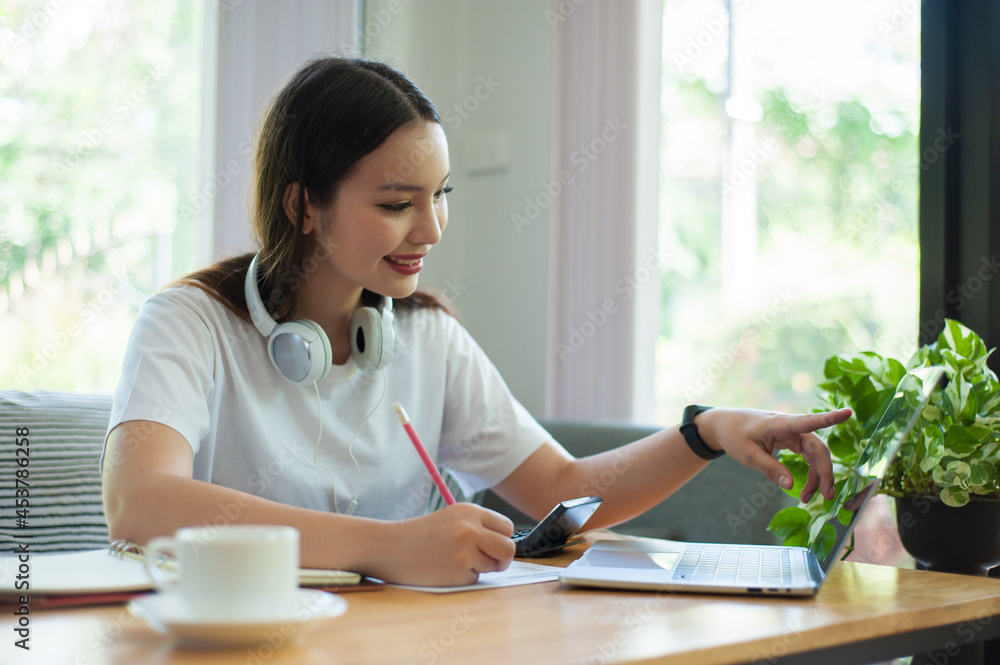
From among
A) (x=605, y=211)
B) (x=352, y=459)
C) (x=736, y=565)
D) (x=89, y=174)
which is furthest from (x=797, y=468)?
(x=89, y=174)

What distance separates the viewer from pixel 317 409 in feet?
4.17

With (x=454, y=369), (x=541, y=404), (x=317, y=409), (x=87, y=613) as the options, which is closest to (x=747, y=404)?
(x=541, y=404)

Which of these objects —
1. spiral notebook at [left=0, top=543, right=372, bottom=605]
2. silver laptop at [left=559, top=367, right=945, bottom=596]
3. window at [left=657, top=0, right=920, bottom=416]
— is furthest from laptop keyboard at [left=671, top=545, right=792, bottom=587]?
window at [left=657, top=0, right=920, bottom=416]

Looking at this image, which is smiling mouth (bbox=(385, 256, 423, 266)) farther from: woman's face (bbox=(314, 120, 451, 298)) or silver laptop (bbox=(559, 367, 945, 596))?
silver laptop (bbox=(559, 367, 945, 596))

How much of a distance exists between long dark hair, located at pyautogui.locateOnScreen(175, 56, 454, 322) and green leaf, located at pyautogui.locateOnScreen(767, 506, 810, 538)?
729 millimetres

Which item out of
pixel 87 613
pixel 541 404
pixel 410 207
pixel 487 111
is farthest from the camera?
pixel 487 111

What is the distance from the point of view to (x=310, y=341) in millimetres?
1136

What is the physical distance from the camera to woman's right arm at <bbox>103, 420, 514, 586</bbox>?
2.64 ft

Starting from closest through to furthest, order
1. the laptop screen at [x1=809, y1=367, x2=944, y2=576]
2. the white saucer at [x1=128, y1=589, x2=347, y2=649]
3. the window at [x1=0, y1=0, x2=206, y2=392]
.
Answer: the white saucer at [x1=128, y1=589, x2=347, y2=649] < the laptop screen at [x1=809, y1=367, x2=944, y2=576] < the window at [x1=0, y1=0, x2=206, y2=392]

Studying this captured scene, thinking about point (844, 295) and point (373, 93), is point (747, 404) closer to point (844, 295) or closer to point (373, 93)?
point (844, 295)

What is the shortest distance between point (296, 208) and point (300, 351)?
0.28 metres

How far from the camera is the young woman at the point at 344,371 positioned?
1.07 m

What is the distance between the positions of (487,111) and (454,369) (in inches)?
54.8

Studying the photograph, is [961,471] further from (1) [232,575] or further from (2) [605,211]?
(2) [605,211]
